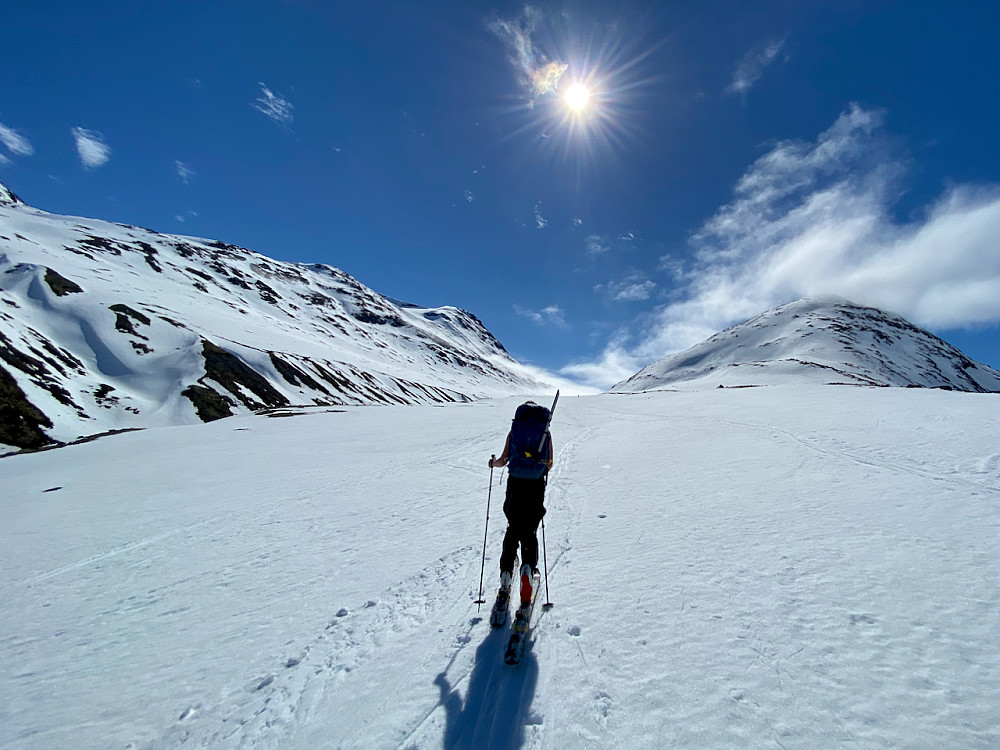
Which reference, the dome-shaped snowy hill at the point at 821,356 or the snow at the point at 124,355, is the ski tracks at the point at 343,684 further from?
the dome-shaped snowy hill at the point at 821,356

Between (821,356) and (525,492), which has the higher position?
(821,356)

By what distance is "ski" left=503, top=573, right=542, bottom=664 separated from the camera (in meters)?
4.49

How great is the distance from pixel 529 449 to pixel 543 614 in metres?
2.20

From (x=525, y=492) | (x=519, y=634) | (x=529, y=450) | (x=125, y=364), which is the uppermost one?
(x=125, y=364)

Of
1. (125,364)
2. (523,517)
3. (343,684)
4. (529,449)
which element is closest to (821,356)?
(529,449)

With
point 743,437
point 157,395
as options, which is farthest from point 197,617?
Answer: point 157,395

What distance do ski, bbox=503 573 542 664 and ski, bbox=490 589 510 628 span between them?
0.80ft

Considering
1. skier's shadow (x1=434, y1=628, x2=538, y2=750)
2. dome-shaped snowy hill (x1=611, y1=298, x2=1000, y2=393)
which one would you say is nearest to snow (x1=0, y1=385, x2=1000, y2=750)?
skier's shadow (x1=434, y1=628, x2=538, y2=750)

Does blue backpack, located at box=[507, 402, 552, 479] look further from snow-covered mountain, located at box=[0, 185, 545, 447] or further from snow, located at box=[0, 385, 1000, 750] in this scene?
snow-covered mountain, located at box=[0, 185, 545, 447]

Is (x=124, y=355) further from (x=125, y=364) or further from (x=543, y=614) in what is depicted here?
(x=543, y=614)

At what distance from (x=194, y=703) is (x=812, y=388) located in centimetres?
3986

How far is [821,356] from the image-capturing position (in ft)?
394

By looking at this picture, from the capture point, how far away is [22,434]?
30.0m

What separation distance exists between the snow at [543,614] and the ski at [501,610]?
0.71 ft
